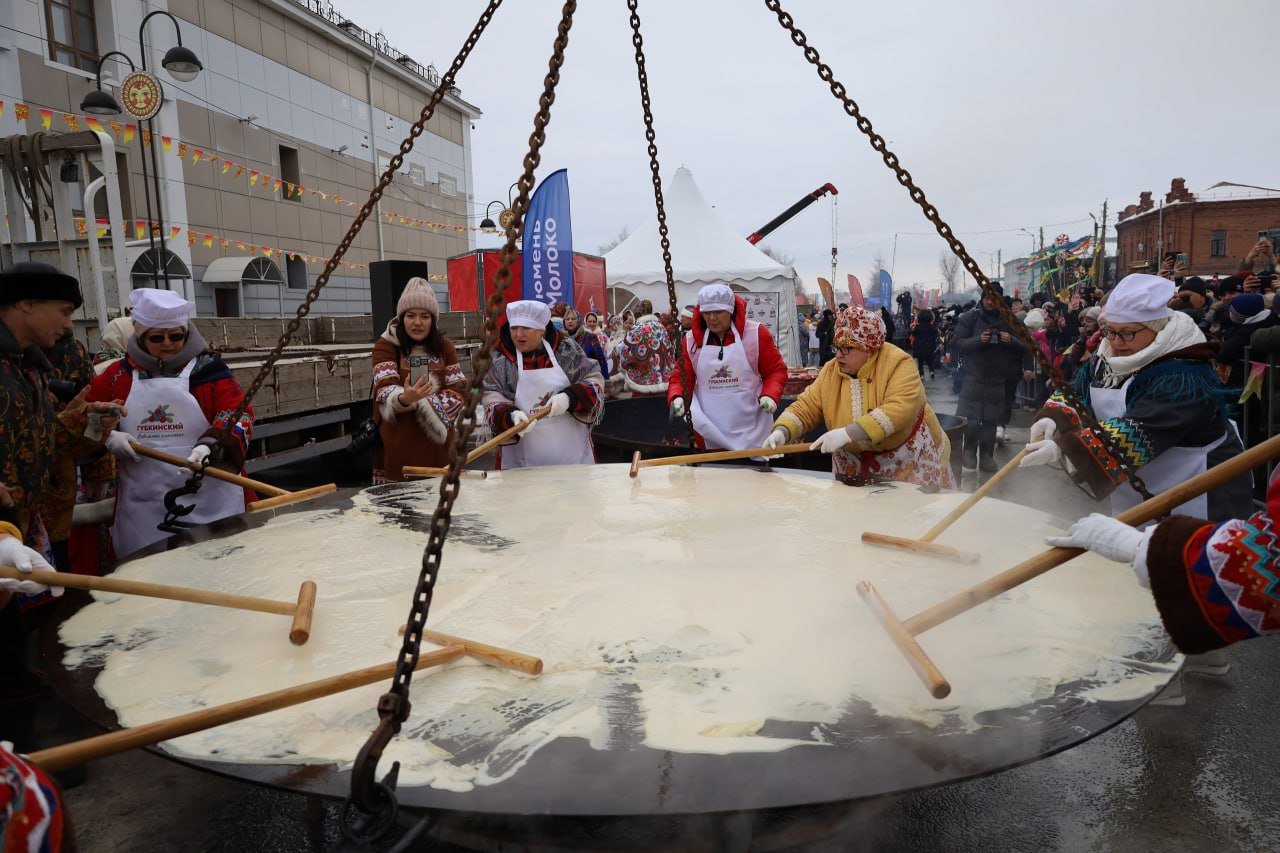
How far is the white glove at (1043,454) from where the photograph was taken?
2.72 metres

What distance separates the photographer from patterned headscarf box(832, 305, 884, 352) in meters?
3.40

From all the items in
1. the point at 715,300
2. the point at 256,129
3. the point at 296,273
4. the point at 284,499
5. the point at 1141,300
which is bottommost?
the point at 284,499

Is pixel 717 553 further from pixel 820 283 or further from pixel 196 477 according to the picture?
pixel 820 283

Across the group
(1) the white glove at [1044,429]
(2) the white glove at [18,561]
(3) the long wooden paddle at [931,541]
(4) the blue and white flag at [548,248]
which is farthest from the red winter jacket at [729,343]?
(4) the blue and white flag at [548,248]

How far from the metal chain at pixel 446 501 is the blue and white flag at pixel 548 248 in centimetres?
848

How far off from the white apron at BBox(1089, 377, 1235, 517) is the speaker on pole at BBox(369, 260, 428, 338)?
20.2 feet

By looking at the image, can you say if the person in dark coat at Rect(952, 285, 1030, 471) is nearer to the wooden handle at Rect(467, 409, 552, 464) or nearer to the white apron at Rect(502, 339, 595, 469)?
the white apron at Rect(502, 339, 595, 469)

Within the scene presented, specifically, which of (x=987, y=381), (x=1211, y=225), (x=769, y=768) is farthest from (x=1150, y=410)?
(x=1211, y=225)

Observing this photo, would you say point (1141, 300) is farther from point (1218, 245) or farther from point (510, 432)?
point (1218, 245)

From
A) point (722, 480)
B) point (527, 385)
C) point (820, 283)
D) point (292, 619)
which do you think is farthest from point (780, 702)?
point (820, 283)

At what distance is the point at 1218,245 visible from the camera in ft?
100

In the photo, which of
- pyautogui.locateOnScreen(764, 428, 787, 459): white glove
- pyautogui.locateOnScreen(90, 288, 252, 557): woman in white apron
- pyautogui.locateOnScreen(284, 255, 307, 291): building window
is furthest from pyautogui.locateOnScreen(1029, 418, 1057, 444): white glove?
pyautogui.locateOnScreen(284, 255, 307, 291): building window

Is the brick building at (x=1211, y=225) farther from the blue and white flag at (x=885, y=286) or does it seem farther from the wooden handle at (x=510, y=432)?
the wooden handle at (x=510, y=432)

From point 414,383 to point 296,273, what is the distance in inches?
596
